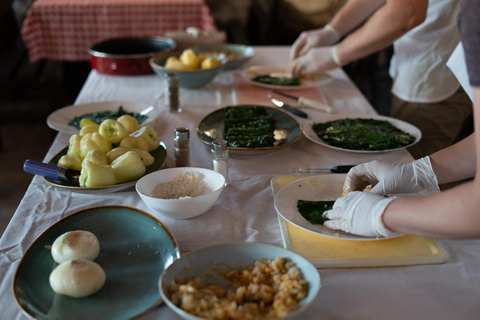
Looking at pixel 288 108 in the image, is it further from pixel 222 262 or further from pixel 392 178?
pixel 222 262

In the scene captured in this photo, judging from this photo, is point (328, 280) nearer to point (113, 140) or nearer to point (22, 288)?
point (22, 288)

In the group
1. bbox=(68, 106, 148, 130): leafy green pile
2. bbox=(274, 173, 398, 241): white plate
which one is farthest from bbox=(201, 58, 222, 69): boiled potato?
bbox=(274, 173, 398, 241): white plate

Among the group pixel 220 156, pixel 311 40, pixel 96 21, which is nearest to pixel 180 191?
pixel 220 156

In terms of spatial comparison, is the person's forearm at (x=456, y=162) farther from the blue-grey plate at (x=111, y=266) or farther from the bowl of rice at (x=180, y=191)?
the blue-grey plate at (x=111, y=266)

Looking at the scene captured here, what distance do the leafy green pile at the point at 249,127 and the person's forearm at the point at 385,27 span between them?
→ 626 millimetres

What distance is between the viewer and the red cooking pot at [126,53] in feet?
7.57

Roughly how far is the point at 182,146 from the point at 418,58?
51.5 inches

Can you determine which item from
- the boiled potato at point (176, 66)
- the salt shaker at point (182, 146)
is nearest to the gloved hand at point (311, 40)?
the boiled potato at point (176, 66)

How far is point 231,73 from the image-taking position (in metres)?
2.47

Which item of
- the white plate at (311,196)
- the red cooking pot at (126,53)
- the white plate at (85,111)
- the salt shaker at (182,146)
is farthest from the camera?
the red cooking pot at (126,53)

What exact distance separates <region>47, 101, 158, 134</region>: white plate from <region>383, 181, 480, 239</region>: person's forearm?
3.42 ft

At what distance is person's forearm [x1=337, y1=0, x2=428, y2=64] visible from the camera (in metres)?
1.84

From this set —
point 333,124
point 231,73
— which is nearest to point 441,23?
point 333,124

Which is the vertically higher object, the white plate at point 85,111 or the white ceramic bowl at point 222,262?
the white ceramic bowl at point 222,262
